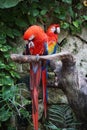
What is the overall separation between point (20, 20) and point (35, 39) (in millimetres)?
701

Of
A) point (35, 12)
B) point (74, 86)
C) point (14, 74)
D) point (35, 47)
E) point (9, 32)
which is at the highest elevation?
point (35, 12)

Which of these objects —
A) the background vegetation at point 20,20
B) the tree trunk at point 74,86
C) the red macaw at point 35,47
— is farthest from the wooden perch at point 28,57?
the background vegetation at point 20,20

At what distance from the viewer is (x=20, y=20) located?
7.50 ft

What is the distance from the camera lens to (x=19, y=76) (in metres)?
2.28

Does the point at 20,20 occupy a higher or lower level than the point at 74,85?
higher

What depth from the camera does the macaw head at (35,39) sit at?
1600mm

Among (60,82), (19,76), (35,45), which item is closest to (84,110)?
(60,82)

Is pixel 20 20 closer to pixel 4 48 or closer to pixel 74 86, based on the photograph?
pixel 4 48

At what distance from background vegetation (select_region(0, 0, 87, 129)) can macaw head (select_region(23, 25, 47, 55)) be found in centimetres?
59

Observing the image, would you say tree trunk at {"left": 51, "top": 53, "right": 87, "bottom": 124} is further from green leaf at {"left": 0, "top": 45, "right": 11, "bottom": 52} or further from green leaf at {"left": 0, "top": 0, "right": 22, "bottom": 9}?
green leaf at {"left": 0, "top": 0, "right": 22, "bottom": 9}

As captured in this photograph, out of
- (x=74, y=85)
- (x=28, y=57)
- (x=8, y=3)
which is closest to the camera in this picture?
(x=28, y=57)

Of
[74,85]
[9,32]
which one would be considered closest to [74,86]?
[74,85]

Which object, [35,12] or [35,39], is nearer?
[35,39]

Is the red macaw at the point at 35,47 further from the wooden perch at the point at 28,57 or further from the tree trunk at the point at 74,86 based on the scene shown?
the tree trunk at the point at 74,86
